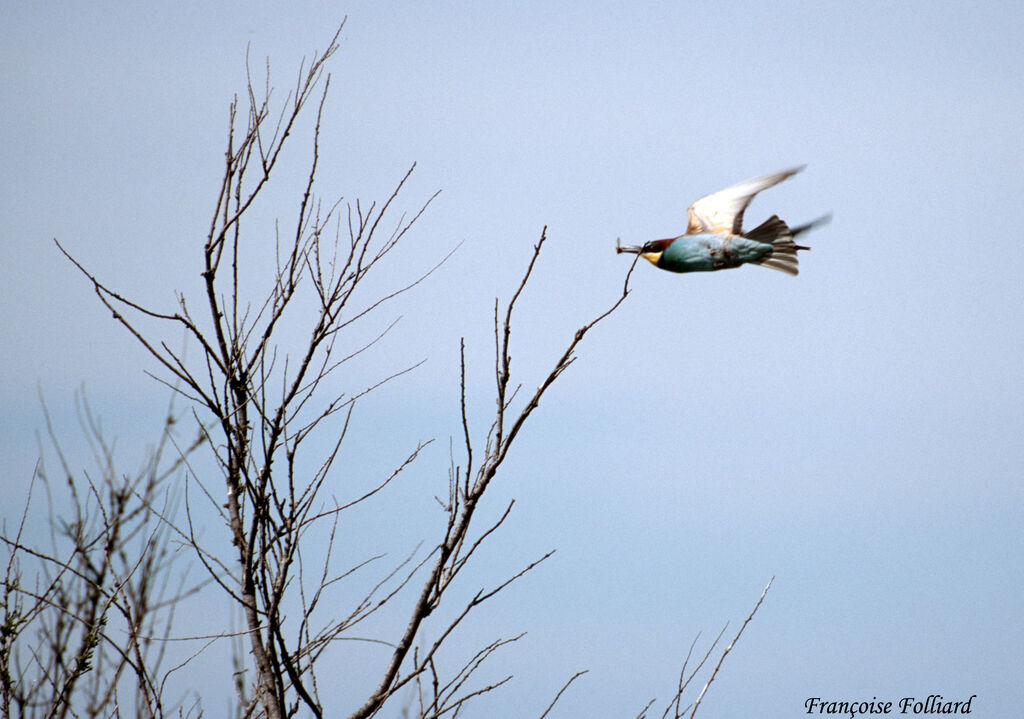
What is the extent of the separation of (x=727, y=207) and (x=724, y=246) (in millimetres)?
241

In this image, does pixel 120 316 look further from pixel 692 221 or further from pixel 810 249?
pixel 810 249

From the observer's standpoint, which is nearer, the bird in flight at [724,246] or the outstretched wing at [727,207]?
the bird in flight at [724,246]

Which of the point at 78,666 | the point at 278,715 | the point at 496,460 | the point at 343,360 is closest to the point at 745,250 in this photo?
the point at 496,460

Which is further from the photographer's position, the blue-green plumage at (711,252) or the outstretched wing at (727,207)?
the outstretched wing at (727,207)

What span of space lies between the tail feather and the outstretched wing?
9 cm

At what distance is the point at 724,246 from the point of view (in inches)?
126

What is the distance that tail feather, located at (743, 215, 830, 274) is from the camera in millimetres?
3143

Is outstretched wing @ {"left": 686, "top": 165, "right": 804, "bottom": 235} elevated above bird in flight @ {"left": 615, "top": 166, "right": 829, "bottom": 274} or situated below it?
above

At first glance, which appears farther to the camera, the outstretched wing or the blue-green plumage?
the outstretched wing

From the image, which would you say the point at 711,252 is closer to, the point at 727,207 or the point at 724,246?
the point at 724,246

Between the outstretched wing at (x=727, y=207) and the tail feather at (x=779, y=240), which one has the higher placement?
the outstretched wing at (x=727, y=207)

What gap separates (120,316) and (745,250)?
2.69 metres

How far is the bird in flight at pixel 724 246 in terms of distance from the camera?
317 cm

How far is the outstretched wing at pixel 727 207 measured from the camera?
330 cm
